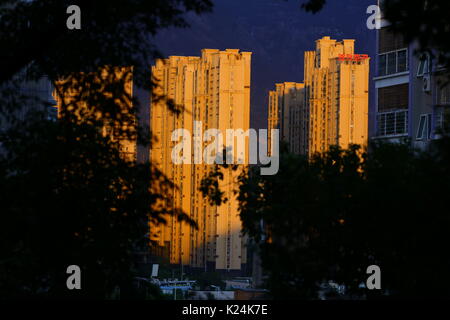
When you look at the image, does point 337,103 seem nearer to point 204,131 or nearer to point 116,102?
point 204,131

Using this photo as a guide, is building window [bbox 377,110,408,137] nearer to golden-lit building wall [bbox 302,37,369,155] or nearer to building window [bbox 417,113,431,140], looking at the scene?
building window [bbox 417,113,431,140]

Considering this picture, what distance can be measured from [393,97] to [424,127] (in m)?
2.04

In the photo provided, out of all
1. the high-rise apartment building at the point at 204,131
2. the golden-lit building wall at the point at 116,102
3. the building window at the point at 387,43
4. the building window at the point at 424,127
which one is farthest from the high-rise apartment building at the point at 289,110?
the golden-lit building wall at the point at 116,102

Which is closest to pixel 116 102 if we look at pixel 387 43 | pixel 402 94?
pixel 402 94

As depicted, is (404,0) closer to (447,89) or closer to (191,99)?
(447,89)

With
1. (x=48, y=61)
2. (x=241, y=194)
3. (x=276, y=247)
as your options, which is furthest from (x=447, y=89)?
(x=48, y=61)

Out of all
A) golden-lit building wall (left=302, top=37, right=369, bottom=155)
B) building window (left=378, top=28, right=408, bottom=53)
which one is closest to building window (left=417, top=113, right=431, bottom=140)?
building window (left=378, top=28, right=408, bottom=53)

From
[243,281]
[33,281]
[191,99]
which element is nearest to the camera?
[33,281]

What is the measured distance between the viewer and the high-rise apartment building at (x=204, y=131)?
123 metres

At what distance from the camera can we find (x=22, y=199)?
1135 centimetres

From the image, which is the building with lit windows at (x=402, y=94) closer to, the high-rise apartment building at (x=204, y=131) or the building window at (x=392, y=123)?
the building window at (x=392, y=123)

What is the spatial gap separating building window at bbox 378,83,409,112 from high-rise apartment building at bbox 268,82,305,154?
10491 cm
